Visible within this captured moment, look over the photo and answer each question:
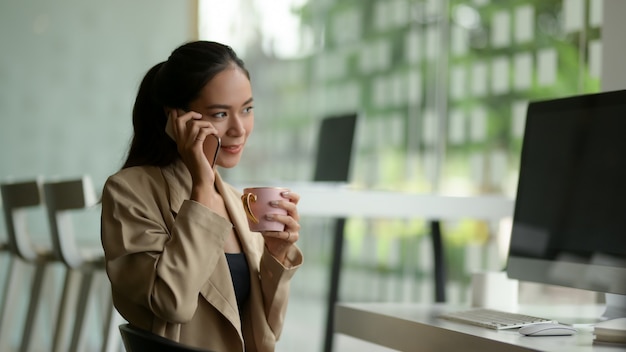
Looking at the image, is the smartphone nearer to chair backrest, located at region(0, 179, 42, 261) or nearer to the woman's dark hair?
the woman's dark hair

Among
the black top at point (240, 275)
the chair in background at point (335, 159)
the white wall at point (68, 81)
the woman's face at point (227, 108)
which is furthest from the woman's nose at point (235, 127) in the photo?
the white wall at point (68, 81)

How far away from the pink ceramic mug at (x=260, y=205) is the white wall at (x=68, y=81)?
3997 mm

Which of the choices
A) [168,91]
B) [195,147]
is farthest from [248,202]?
[168,91]

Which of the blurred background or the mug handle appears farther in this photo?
the blurred background

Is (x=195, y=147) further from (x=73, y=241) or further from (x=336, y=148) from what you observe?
(x=336, y=148)

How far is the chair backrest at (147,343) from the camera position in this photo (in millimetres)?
1200

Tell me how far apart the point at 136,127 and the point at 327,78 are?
11.7 ft

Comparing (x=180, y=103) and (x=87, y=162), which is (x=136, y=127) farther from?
(x=87, y=162)

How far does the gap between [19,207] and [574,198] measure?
2.38 m

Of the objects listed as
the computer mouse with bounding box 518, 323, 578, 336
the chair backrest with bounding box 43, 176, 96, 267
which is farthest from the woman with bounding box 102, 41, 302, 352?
the chair backrest with bounding box 43, 176, 96, 267

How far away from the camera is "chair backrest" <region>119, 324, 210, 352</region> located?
120 centimetres

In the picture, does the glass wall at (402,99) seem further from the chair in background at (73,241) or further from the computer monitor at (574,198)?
the computer monitor at (574,198)

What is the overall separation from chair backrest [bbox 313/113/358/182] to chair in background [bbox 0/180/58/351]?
116 centimetres

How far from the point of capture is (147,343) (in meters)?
1.26
